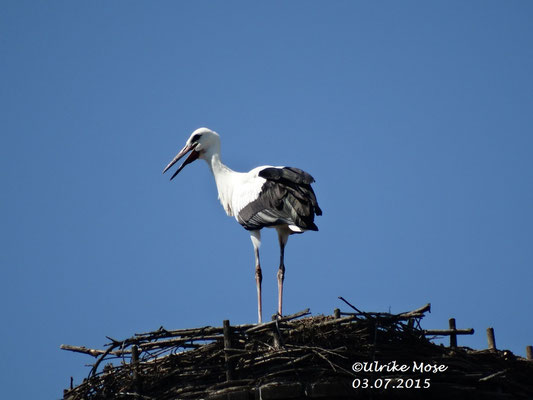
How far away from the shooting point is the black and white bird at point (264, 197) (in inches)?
389

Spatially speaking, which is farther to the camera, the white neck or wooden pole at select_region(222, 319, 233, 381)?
the white neck

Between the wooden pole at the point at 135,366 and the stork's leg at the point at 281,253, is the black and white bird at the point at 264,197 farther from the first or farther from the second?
the wooden pole at the point at 135,366

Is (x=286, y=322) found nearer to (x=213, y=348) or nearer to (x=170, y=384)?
(x=213, y=348)

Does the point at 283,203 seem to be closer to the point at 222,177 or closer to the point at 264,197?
the point at 264,197

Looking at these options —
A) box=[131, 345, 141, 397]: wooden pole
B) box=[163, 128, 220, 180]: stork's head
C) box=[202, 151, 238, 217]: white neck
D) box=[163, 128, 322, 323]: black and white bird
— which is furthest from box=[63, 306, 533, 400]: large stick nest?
box=[163, 128, 220, 180]: stork's head

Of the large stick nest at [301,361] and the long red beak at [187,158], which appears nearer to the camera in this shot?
the large stick nest at [301,361]

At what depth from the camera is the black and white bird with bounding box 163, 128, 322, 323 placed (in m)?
9.89

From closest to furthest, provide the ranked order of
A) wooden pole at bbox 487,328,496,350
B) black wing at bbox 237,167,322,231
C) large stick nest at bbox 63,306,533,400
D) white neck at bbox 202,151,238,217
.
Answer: large stick nest at bbox 63,306,533,400, wooden pole at bbox 487,328,496,350, black wing at bbox 237,167,322,231, white neck at bbox 202,151,238,217

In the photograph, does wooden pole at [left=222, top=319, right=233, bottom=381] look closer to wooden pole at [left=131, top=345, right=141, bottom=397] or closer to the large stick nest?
the large stick nest

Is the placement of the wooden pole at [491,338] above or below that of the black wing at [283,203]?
below

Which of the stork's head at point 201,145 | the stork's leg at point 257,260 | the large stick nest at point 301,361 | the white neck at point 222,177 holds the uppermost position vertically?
the stork's head at point 201,145

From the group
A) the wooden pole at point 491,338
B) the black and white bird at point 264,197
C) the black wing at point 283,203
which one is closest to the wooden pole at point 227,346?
the black and white bird at point 264,197

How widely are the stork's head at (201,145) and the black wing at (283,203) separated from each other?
131 centimetres

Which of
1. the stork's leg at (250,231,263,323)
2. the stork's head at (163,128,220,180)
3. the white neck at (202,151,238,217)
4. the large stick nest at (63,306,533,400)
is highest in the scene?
the stork's head at (163,128,220,180)
